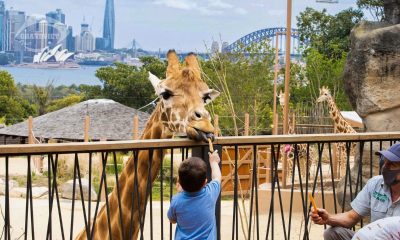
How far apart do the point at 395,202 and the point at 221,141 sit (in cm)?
108

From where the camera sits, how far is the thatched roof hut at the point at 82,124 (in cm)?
3284

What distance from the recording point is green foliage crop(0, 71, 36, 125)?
4312cm

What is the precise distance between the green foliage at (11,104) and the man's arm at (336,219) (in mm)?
39143

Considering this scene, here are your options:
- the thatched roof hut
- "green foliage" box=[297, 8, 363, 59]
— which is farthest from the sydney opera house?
the thatched roof hut

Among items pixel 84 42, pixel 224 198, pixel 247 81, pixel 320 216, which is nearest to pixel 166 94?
pixel 320 216

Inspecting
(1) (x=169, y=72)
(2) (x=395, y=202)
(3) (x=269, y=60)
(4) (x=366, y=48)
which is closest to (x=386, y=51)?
(4) (x=366, y=48)

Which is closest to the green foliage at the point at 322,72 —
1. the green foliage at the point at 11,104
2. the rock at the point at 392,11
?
the green foliage at the point at 11,104

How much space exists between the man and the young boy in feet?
2.42

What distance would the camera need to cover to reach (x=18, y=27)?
16538 cm

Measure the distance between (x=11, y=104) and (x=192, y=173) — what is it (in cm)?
4099

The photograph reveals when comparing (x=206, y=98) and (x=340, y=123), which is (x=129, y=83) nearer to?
(x=340, y=123)

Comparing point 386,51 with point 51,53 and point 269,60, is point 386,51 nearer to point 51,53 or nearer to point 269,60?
point 269,60

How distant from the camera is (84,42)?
16988cm

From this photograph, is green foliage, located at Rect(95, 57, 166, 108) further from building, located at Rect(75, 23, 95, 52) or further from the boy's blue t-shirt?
building, located at Rect(75, 23, 95, 52)
